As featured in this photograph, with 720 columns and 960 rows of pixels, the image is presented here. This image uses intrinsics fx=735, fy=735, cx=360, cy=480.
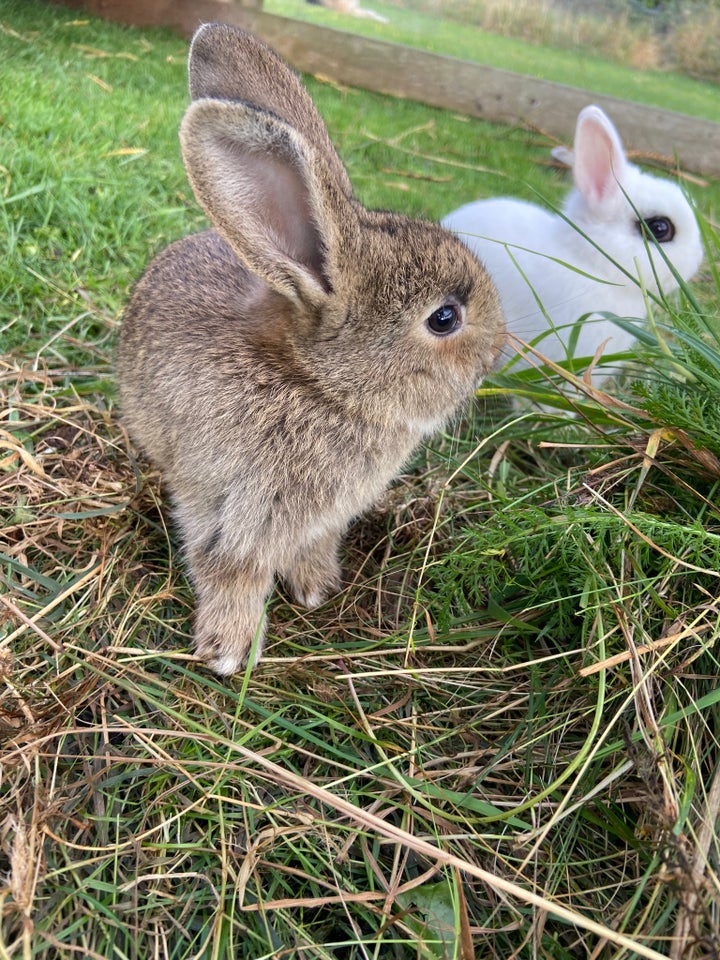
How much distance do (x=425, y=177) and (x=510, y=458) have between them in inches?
105

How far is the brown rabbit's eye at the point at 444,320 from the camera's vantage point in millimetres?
1777

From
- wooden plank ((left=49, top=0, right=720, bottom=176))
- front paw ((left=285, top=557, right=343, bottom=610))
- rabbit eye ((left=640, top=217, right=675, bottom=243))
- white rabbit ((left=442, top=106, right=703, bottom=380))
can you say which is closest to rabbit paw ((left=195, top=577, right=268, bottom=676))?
front paw ((left=285, top=557, right=343, bottom=610))

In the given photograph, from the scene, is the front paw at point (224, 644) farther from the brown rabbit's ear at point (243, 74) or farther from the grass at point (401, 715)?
the brown rabbit's ear at point (243, 74)

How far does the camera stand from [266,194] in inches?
60.2

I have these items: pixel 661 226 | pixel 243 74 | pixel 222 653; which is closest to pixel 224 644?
pixel 222 653

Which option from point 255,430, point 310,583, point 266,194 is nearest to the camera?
point 266,194

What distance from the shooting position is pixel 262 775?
4.69ft

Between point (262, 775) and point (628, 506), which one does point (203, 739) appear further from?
point (628, 506)

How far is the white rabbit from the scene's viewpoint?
110 inches

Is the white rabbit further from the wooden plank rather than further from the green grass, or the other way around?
the wooden plank

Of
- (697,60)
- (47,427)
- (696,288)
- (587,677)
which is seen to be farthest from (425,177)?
(587,677)

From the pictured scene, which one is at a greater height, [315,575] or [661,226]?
[661,226]

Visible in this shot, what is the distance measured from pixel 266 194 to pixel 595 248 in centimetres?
167

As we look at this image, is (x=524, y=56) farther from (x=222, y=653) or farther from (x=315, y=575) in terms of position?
(x=222, y=653)
